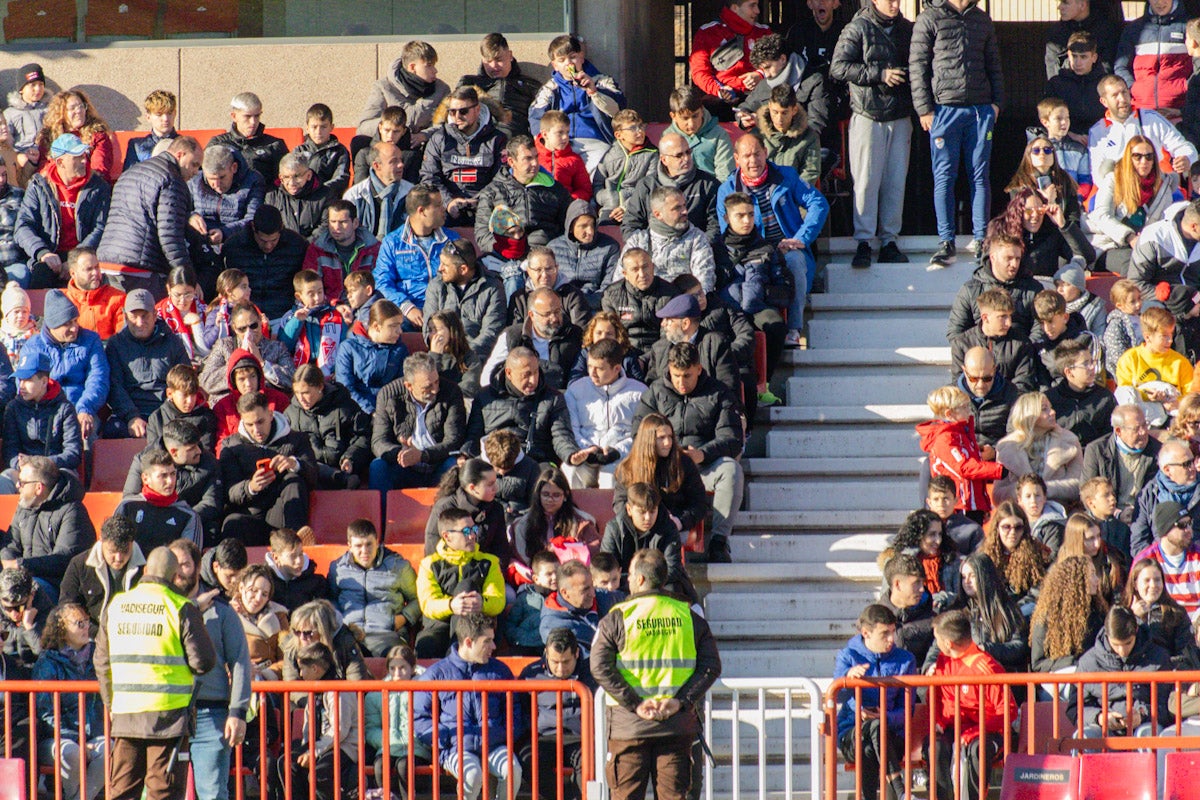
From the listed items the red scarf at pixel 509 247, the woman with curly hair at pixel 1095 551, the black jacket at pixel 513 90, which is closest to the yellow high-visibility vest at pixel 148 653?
the woman with curly hair at pixel 1095 551

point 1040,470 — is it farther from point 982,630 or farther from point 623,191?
point 623,191

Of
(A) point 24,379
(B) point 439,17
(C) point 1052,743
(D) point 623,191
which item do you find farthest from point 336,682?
(B) point 439,17

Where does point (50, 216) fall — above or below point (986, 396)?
above

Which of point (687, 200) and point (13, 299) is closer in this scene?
point (13, 299)

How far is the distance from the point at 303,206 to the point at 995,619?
19.5 feet

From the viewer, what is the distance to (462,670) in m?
9.12

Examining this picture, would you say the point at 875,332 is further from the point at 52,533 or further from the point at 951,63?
the point at 52,533

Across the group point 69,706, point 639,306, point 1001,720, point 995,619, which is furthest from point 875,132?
point 69,706

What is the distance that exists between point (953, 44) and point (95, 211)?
607cm

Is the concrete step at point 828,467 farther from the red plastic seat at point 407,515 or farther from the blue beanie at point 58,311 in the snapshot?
the blue beanie at point 58,311

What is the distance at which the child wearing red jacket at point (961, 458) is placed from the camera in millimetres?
10734

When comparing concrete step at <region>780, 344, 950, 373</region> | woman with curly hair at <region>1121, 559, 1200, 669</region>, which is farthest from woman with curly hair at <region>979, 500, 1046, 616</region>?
concrete step at <region>780, 344, 950, 373</region>

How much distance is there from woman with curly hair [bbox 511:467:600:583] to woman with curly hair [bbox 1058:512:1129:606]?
8.07ft

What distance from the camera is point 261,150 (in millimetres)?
13961
